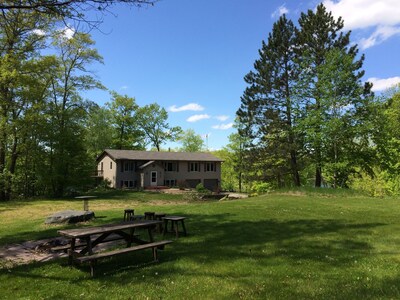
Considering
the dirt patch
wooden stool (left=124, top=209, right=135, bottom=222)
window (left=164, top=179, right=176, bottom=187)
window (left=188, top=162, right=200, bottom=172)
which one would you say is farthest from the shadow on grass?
window (left=188, top=162, right=200, bottom=172)

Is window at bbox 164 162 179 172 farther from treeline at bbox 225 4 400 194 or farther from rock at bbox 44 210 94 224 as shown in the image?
rock at bbox 44 210 94 224

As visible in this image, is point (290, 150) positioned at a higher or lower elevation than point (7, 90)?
lower

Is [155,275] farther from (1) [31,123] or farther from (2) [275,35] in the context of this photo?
(2) [275,35]

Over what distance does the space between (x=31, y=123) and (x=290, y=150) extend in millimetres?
24585

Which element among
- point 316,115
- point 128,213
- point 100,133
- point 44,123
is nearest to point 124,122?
point 100,133

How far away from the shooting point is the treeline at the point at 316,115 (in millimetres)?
28750

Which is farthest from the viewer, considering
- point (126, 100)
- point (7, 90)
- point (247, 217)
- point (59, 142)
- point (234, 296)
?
point (126, 100)

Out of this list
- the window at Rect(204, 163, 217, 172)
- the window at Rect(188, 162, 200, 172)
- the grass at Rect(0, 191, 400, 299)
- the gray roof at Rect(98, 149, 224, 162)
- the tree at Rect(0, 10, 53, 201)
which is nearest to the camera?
the grass at Rect(0, 191, 400, 299)

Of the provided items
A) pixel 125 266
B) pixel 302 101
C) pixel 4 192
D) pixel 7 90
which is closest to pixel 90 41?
pixel 7 90

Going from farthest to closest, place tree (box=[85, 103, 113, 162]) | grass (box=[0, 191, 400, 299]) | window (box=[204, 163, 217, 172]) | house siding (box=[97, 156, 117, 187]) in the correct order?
tree (box=[85, 103, 113, 162])
window (box=[204, 163, 217, 172])
house siding (box=[97, 156, 117, 187])
grass (box=[0, 191, 400, 299])

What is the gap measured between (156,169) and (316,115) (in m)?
21.5

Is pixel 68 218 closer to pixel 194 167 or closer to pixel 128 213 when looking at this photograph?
pixel 128 213

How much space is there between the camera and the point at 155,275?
6.22 m

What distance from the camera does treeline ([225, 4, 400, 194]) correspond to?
28.8 meters
